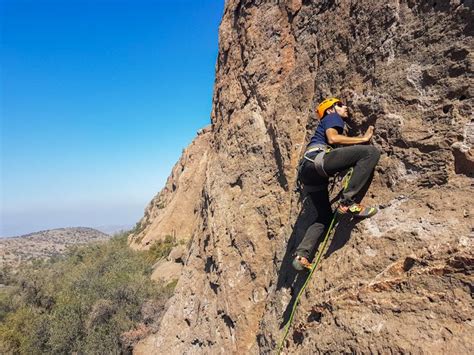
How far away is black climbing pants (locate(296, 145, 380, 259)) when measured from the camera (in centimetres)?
476

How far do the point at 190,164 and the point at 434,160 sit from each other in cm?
3803

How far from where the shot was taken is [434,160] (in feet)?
13.8

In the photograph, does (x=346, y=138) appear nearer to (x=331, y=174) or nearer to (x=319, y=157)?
(x=319, y=157)

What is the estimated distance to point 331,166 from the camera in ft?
16.4

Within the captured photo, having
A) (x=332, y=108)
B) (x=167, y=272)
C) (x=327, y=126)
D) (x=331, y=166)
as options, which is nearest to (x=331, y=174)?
(x=331, y=166)

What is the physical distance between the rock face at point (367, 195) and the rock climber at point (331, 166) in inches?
7.7

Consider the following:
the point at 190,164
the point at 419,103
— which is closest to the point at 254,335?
the point at 419,103

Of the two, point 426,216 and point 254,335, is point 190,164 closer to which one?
point 254,335

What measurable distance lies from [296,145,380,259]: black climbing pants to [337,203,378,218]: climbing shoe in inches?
3.7

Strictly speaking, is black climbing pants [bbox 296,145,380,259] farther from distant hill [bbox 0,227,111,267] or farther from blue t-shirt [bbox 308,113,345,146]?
distant hill [bbox 0,227,111,267]

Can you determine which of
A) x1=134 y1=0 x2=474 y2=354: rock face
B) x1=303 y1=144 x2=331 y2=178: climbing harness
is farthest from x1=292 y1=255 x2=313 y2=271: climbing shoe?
x1=303 y1=144 x2=331 y2=178: climbing harness

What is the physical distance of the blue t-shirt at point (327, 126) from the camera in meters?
5.17

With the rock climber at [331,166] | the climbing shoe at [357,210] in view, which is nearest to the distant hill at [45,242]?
the rock climber at [331,166]

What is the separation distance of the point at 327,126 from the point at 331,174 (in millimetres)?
708
